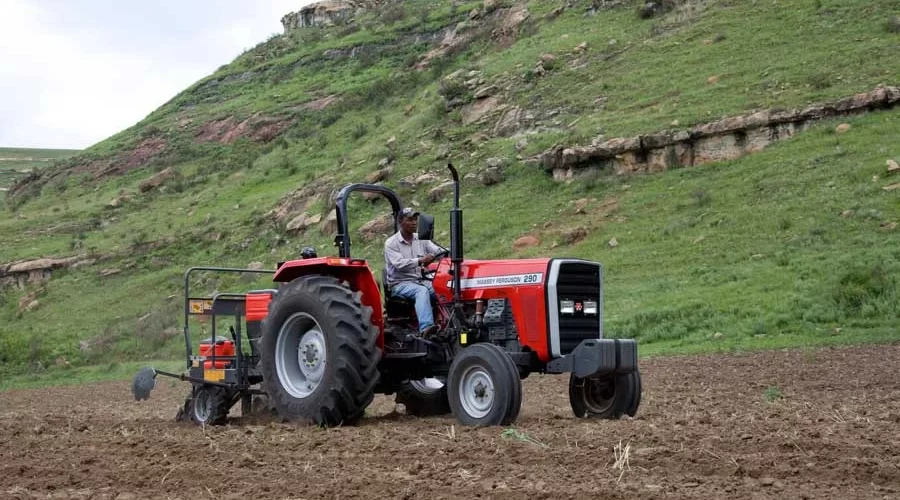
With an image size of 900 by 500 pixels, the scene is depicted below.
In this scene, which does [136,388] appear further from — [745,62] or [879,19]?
[879,19]

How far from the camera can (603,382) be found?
32.4 feet

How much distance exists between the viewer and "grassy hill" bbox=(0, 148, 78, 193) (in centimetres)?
10703

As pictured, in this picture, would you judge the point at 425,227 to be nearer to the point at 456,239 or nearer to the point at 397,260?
the point at 456,239

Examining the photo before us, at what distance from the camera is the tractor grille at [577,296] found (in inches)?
370

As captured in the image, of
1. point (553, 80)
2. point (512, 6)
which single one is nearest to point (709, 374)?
point (553, 80)

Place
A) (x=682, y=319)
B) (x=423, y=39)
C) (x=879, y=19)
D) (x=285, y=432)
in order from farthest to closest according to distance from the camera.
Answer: (x=423, y=39) → (x=879, y=19) → (x=682, y=319) → (x=285, y=432)

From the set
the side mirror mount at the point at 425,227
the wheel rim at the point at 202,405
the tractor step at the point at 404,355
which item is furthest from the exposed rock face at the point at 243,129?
the side mirror mount at the point at 425,227

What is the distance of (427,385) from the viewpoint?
36.4ft

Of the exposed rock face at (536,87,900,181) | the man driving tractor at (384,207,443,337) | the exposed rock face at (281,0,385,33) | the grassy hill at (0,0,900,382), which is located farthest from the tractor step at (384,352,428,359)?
the exposed rock face at (281,0,385,33)

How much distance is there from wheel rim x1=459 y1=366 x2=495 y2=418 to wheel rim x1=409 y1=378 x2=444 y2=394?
171 cm

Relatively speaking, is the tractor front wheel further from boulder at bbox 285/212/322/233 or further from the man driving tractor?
boulder at bbox 285/212/322/233

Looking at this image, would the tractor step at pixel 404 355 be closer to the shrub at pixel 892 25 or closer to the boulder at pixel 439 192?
the boulder at pixel 439 192

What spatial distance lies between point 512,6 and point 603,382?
1703 inches

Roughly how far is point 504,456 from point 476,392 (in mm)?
2088
